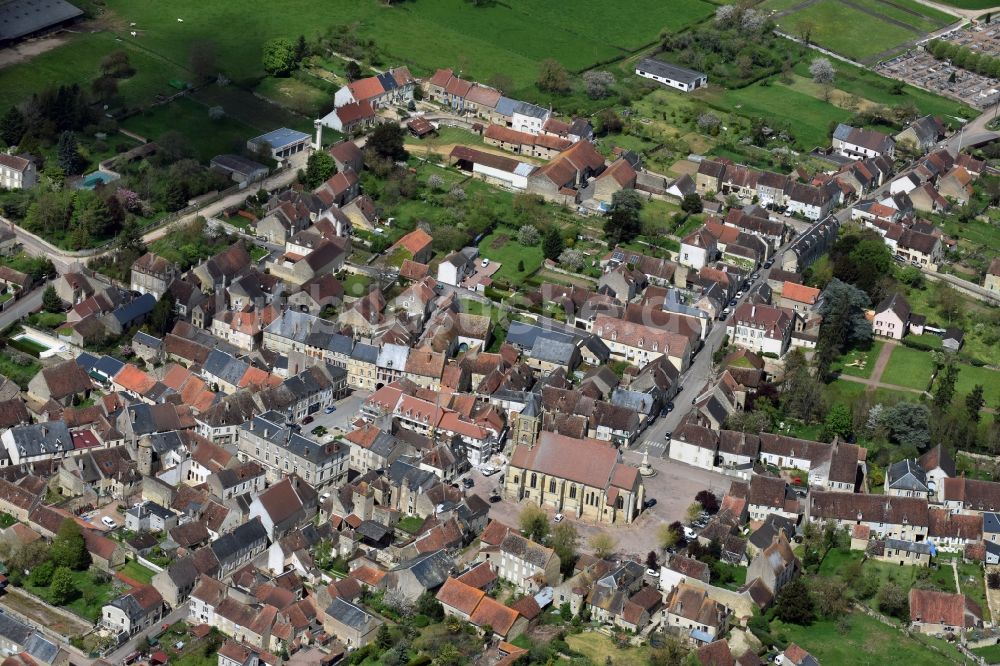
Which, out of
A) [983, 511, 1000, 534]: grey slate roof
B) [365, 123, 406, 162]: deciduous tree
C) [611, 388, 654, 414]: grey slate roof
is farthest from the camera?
[365, 123, 406, 162]: deciduous tree

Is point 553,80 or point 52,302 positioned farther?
point 553,80

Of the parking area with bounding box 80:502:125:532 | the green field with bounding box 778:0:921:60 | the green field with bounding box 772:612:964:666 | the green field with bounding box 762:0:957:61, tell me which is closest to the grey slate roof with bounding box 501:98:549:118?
the green field with bounding box 762:0:957:61

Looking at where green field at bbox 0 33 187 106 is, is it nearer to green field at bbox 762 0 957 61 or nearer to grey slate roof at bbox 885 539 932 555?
green field at bbox 762 0 957 61

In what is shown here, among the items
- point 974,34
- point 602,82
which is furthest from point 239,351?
point 974,34

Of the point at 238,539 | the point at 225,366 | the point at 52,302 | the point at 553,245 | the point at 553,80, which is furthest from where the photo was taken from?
the point at 553,80

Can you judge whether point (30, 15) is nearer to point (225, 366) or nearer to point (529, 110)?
point (529, 110)

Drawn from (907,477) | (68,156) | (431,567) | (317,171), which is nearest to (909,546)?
(907,477)

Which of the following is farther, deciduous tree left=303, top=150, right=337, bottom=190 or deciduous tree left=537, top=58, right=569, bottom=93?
deciduous tree left=537, top=58, right=569, bottom=93
